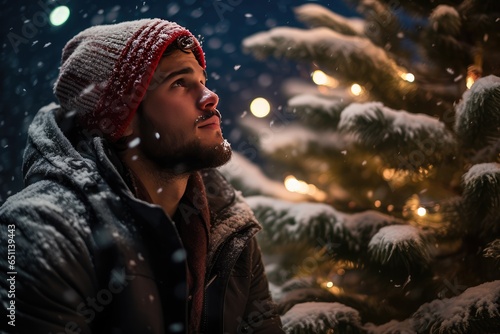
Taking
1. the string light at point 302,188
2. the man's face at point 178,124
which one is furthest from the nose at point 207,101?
the string light at point 302,188

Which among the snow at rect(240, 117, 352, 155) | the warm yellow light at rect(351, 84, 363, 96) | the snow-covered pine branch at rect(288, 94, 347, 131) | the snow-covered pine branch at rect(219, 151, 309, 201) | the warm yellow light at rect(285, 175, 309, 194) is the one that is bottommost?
the warm yellow light at rect(285, 175, 309, 194)

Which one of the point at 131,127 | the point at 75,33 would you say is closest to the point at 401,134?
the point at 131,127

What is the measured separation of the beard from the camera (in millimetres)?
2000

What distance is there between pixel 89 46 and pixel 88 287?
1234mm

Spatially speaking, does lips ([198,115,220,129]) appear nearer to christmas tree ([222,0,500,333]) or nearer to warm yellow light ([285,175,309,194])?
christmas tree ([222,0,500,333])

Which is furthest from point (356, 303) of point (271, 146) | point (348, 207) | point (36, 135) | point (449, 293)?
point (36, 135)

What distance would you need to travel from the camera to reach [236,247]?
2039 mm

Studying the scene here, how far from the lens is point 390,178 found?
2.72 metres

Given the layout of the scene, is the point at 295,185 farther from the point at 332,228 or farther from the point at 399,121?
the point at 399,121

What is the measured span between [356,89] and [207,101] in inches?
51.1

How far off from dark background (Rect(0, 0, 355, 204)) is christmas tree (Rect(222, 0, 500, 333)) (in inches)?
12.9

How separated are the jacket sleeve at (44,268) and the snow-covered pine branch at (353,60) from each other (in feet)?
6.20

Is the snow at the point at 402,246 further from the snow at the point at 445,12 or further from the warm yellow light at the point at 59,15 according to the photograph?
the warm yellow light at the point at 59,15

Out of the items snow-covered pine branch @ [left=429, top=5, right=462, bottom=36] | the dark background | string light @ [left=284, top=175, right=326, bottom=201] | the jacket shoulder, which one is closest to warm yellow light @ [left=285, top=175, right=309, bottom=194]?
string light @ [left=284, top=175, right=326, bottom=201]
